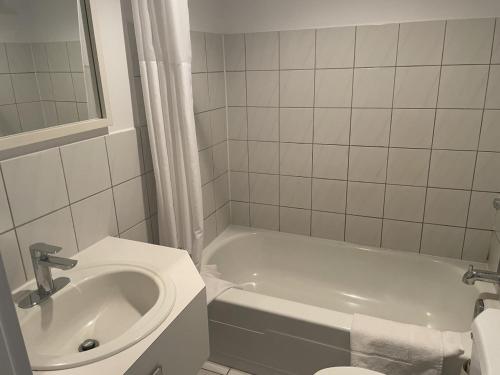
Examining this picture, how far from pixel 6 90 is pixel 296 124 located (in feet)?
4.99

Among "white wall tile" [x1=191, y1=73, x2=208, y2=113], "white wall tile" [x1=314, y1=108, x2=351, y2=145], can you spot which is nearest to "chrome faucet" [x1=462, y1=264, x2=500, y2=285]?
"white wall tile" [x1=314, y1=108, x2=351, y2=145]

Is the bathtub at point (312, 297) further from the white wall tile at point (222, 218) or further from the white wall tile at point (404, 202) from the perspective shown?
the white wall tile at point (404, 202)

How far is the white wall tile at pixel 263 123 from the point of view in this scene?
228 cm

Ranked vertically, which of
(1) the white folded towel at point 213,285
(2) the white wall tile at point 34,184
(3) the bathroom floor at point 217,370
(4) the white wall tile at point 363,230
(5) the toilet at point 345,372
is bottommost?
(3) the bathroom floor at point 217,370

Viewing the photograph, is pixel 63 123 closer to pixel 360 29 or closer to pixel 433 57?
pixel 360 29

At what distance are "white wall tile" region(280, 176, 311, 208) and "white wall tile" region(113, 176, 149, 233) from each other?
0.98 meters

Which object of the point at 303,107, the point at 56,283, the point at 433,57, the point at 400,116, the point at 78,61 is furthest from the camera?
the point at 303,107

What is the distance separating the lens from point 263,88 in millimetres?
2252

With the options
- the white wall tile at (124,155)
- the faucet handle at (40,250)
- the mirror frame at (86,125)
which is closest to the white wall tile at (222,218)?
the white wall tile at (124,155)

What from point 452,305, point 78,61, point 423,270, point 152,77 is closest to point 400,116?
point 423,270

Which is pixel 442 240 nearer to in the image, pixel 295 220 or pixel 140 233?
pixel 295 220

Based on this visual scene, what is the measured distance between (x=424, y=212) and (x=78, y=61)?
188cm

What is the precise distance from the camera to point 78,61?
1.33 m

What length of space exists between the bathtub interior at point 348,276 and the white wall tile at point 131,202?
0.66m
